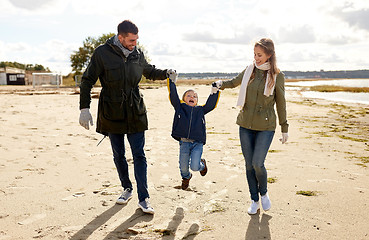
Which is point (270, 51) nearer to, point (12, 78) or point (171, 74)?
point (171, 74)

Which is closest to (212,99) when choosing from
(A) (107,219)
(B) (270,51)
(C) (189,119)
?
(C) (189,119)

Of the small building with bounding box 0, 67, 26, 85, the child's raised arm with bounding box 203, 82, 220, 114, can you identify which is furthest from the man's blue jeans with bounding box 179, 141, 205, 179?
the small building with bounding box 0, 67, 26, 85

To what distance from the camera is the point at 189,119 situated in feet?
15.7

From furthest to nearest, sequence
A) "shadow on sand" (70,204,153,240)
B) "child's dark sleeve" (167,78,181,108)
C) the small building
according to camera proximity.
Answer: the small building, "child's dark sleeve" (167,78,181,108), "shadow on sand" (70,204,153,240)

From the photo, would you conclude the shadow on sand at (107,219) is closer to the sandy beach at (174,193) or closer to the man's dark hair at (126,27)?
the sandy beach at (174,193)

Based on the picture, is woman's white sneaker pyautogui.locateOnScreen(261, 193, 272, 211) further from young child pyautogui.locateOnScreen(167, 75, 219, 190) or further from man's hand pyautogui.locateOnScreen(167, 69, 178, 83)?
man's hand pyautogui.locateOnScreen(167, 69, 178, 83)

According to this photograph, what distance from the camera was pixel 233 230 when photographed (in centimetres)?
390

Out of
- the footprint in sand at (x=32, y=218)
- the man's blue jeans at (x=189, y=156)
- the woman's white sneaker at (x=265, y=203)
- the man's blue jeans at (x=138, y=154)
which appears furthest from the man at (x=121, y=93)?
the woman's white sneaker at (x=265, y=203)

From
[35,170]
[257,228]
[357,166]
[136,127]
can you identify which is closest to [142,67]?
[136,127]

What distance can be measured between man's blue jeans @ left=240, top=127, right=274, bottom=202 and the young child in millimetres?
676

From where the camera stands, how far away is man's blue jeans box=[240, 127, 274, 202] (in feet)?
13.8

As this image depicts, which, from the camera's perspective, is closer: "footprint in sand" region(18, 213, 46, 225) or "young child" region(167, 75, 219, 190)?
"footprint in sand" region(18, 213, 46, 225)

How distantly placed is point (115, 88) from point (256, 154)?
1874 mm

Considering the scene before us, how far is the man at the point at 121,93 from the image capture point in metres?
4.15
